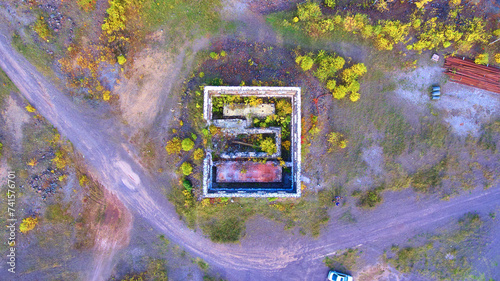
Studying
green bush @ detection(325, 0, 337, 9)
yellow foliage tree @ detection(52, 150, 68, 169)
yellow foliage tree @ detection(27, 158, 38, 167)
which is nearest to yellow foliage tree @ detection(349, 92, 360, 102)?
green bush @ detection(325, 0, 337, 9)

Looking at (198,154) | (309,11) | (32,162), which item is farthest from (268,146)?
(32,162)

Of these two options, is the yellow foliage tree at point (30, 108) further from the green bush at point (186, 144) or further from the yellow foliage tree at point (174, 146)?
the green bush at point (186, 144)

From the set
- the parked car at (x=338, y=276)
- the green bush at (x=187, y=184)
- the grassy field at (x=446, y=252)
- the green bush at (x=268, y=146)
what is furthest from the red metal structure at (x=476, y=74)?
the green bush at (x=187, y=184)

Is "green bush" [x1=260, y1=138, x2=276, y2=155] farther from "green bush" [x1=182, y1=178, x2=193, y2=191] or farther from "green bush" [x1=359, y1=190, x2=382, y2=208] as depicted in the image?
"green bush" [x1=359, y1=190, x2=382, y2=208]

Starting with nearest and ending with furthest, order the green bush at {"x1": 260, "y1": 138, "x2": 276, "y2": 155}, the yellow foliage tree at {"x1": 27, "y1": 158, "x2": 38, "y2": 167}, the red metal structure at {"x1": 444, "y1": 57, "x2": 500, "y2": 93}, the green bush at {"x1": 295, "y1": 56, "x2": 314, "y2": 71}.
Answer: the green bush at {"x1": 295, "y1": 56, "x2": 314, "y2": 71} < the green bush at {"x1": 260, "y1": 138, "x2": 276, "y2": 155} < the yellow foliage tree at {"x1": 27, "y1": 158, "x2": 38, "y2": 167} < the red metal structure at {"x1": 444, "y1": 57, "x2": 500, "y2": 93}

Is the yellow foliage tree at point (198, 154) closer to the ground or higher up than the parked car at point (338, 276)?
higher up

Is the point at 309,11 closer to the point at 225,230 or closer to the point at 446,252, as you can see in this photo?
the point at 225,230

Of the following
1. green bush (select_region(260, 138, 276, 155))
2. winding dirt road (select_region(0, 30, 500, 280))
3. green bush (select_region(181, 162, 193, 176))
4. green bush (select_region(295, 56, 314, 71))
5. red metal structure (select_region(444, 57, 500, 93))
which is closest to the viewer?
green bush (select_region(295, 56, 314, 71))

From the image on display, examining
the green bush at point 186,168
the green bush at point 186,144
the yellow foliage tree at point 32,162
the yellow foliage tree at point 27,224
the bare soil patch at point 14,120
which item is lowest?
the yellow foliage tree at point 27,224
